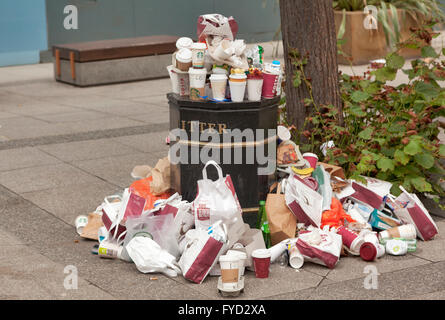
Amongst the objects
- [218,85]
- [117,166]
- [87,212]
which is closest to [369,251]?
[218,85]

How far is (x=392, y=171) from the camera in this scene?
553 centimetres

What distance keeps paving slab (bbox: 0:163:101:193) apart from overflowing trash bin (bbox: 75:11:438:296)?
1259 mm

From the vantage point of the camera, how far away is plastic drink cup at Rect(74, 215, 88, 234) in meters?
5.31

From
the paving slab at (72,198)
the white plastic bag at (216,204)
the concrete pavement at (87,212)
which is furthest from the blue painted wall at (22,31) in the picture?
the white plastic bag at (216,204)

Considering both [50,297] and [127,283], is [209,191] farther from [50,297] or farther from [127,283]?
[50,297]

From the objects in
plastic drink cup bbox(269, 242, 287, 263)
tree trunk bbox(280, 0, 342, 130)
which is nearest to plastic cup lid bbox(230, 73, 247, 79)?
plastic drink cup bbox(269, 242, 287, 263)

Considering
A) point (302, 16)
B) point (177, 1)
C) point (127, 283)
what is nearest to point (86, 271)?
point (127, 283)

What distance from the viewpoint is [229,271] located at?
4172 mm

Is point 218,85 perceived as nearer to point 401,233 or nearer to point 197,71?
point 197,71

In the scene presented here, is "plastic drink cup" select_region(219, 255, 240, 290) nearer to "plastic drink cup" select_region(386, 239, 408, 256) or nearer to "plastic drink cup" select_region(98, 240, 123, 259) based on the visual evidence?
"plastic drink cup" select_region(98, 240, 123, 259)

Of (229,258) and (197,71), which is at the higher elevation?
(197,71)

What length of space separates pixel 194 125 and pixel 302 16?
158 cm

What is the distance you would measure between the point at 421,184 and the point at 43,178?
341 cm

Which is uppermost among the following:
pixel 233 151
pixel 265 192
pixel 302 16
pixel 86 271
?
pixel 302 16
